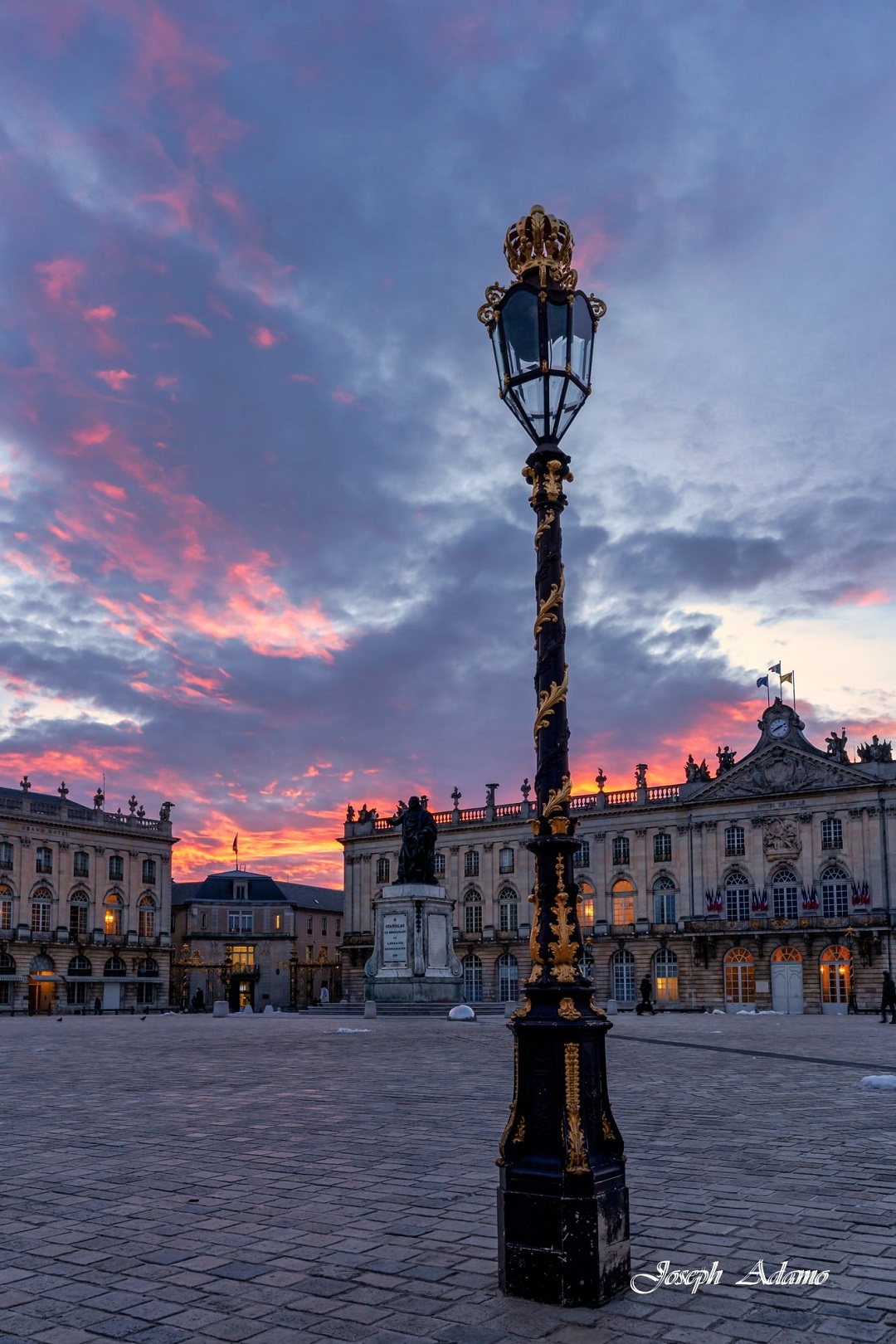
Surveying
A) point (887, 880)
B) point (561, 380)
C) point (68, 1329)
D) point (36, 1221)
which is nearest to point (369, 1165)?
point (36, 1221)

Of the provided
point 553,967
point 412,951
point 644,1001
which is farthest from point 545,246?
point 644,1001

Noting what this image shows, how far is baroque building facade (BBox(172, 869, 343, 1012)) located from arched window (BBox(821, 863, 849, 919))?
40.3m

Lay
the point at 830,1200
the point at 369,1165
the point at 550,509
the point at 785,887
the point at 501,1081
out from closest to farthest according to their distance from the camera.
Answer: the point at 550,509 < the point at 830,1200 < the point at 369,1165 < the point at 501,1081 < the point at 785,887

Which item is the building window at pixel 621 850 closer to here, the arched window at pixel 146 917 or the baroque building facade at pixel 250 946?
the baroque building facade at pixel 250 946

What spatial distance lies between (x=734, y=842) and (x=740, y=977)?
8.27m

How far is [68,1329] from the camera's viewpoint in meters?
5.39

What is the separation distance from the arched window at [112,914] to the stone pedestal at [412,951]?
48.6 m

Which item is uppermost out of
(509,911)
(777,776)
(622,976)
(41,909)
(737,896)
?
(777,776)

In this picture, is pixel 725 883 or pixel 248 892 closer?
pixel 725 883

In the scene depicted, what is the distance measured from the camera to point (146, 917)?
3438 inches

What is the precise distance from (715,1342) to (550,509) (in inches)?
181

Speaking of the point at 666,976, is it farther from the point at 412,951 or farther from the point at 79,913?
the point at 79,913

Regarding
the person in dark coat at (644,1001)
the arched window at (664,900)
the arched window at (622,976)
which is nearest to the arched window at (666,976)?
the arched window at (622,976)

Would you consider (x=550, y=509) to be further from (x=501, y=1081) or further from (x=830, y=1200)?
(x=501, y=1081)
